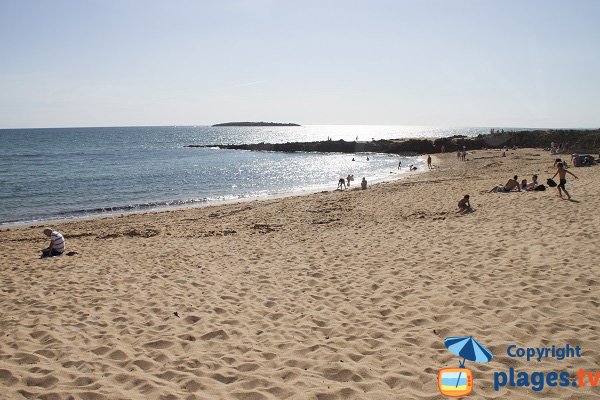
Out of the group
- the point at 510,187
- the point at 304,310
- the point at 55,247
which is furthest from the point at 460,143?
the point at 304,310

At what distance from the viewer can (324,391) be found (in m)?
3.78

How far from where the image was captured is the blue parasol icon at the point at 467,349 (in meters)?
4.23

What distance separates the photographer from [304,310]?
5.96 m

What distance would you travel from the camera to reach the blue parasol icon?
13.9 ft

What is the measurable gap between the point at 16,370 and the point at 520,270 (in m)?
7.76

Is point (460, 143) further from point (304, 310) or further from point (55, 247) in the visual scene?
point (304, 310)

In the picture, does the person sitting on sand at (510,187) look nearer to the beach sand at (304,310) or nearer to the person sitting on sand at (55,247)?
the beach sand at (304,310)

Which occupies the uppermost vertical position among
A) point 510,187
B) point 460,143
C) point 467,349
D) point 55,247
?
point 460,143

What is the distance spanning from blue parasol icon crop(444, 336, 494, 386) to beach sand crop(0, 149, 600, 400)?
0.35 ft

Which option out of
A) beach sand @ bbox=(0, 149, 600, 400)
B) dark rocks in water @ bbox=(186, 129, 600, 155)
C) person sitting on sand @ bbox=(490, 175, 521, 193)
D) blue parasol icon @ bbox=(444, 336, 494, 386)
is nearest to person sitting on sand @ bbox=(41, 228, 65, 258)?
beach sand @ bbox=(0, 149, 600, 400)

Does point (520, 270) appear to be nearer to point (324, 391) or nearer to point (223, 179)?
point (324, 391)

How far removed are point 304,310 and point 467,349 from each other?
246 cm

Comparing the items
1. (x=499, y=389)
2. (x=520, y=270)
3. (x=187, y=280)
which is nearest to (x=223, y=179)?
(x=187, y=280)

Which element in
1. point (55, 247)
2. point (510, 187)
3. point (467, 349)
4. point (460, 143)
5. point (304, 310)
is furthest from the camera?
point (460, 143)
